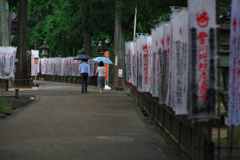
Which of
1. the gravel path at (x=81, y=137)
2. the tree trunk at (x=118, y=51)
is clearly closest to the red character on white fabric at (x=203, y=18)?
the gravel path at (x=81, y=137)

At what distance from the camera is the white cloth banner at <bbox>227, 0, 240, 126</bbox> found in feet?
25.3

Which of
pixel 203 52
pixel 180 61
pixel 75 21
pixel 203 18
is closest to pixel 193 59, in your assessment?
pixel 203 52

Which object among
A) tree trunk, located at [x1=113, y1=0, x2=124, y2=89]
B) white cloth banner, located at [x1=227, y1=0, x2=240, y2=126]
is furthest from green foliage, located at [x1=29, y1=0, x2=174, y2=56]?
white cloth banner, located at [x1=227, y1=0, x2=240, y2=126]

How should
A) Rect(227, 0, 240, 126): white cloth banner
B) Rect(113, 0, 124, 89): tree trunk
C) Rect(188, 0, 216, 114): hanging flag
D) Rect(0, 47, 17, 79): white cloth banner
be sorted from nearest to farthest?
Rect(227, 0, 240, 126): white cloth banner < Rect(188, 0, 216, 114): hanging flag < Rect(0, 47, 17, 79): white cloth banner < Rect(113, 0, 124, 89): tree trunk

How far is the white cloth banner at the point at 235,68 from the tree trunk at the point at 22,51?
32519 millimetres

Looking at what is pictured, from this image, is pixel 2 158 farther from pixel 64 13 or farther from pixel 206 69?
pixel 64 13

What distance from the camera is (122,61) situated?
44156mm

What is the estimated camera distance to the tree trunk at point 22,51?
1561 inches

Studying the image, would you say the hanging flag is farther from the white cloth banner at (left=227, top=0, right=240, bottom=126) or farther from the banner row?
the white cloth banner at (left=227, top=0, right=240, bottom=126)

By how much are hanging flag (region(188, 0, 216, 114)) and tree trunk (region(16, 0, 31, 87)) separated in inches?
1231

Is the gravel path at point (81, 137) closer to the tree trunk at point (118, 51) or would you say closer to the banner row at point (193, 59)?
the banner row at point (193, 59)

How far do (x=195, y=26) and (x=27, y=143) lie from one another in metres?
5.63

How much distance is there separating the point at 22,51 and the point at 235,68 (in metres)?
33.0

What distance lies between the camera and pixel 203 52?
29.2ft
